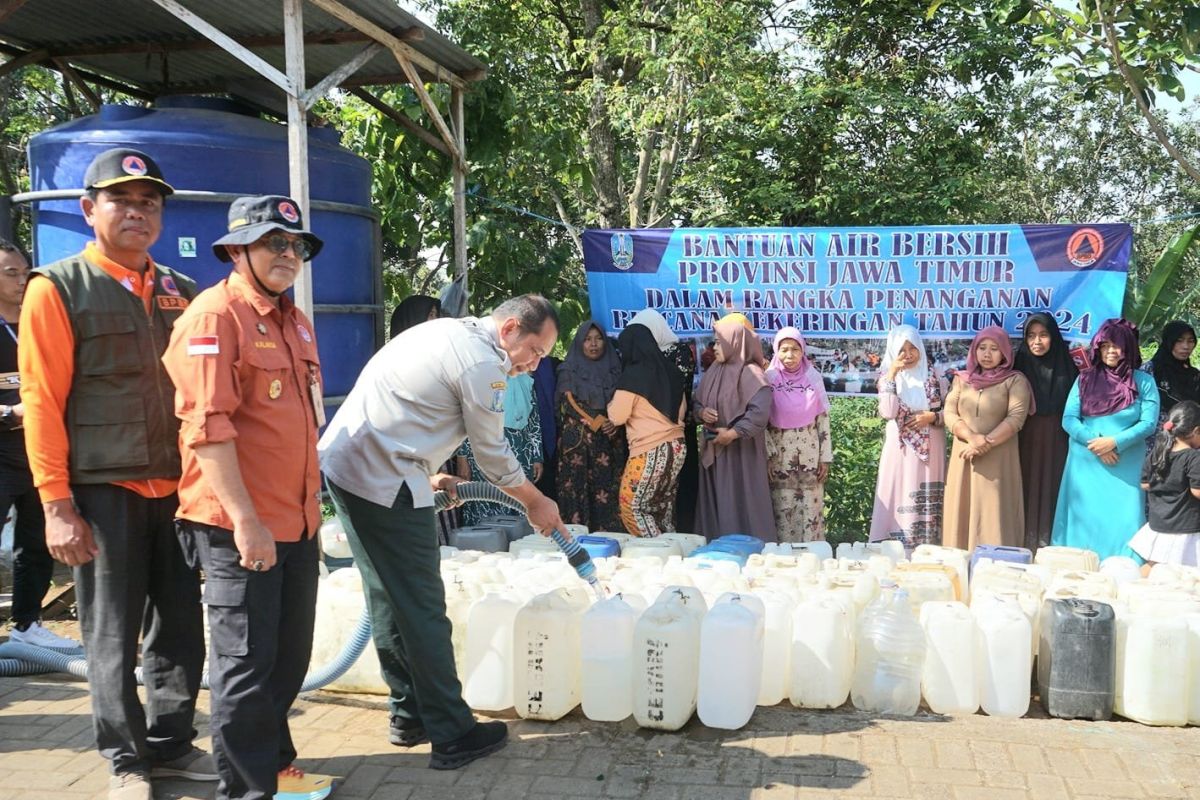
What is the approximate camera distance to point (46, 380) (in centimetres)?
284

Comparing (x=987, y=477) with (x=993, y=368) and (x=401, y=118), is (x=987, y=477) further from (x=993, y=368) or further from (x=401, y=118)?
(x=401, y=118)

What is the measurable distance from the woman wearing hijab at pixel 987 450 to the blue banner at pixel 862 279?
0.46 m

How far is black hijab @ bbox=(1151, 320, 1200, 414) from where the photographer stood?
242 inches

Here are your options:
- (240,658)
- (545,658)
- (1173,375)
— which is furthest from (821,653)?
(1173,375)

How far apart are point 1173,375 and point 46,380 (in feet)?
19.9

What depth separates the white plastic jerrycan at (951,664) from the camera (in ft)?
11.9

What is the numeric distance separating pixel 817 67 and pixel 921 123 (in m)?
1.67

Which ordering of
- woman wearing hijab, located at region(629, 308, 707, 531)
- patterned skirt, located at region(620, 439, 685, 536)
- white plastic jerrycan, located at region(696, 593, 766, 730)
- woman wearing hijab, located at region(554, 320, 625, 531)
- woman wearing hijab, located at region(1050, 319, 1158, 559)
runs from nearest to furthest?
white plastic jerrycan, located at region(696, 593, 766, 730), woman wearing hijab, located at region(1050, 319, 1158, 559), patterned skirt, located at region(620, 439, 685, 536), woman wearing hijab, located at region(554, 320, 625, 531), woman wearing hijab, located at region(629, 308, 707, 531)

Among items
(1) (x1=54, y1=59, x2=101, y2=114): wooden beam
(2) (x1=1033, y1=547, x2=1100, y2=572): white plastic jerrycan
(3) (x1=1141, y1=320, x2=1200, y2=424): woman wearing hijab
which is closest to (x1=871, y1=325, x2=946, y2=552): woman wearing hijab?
(3) (x1=1141, y1=320, x2=1200, y2=424): woman wearing hijab

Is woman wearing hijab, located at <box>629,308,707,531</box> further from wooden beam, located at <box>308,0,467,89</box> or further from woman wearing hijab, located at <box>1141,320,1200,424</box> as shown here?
woman wearing hijab, located at <box>1141,320,1200,424</box>

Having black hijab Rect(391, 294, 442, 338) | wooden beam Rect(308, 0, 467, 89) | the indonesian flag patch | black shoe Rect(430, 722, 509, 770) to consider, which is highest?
wooden beam Rect(308, 0, 467, 89)

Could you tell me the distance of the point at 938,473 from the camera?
20.6ft

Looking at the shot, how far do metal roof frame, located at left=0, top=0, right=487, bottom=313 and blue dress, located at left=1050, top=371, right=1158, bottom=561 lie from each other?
4.05 m

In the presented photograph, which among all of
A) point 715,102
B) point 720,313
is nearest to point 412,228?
point 720,313
